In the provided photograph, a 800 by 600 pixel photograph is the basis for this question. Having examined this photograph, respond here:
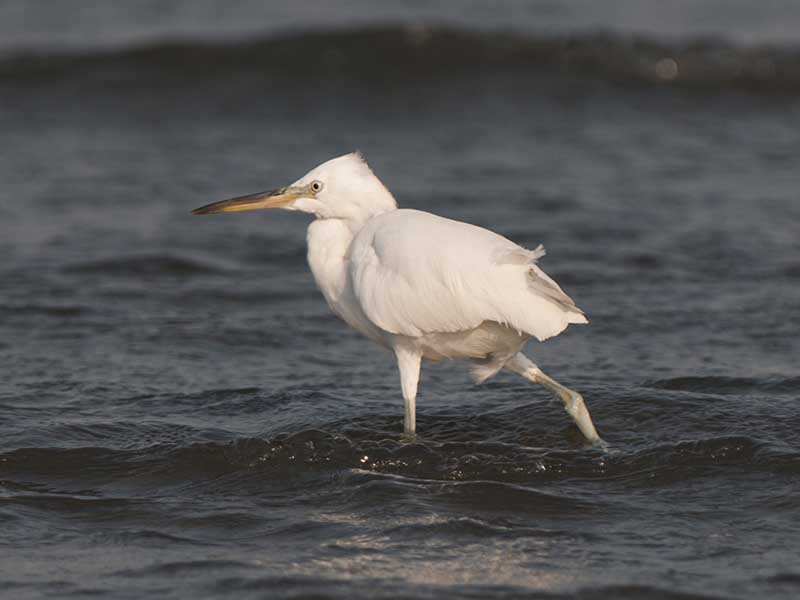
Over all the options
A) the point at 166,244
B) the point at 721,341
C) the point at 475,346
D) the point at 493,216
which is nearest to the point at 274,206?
A: the point at 475,346

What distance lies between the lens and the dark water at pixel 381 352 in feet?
18.6

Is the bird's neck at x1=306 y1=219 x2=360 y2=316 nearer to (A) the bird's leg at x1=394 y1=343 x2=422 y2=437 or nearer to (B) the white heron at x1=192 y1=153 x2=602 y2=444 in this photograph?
(B) the white heron at x1=192 y1=153 x2=602 y2=444

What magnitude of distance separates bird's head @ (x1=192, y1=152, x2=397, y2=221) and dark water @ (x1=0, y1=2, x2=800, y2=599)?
45.6 inches

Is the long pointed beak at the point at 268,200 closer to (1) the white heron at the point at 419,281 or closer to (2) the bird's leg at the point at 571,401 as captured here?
(1) the white heron at the point at 419,281

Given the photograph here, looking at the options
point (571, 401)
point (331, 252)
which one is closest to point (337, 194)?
point (331, 252)

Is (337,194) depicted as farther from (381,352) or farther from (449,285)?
(381,352)

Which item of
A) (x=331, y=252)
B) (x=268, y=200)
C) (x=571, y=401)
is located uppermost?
(x=268, y=200)

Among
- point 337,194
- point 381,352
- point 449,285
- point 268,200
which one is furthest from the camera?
point 381,352

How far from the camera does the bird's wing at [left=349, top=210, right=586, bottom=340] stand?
255 inches

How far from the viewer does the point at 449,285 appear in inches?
255

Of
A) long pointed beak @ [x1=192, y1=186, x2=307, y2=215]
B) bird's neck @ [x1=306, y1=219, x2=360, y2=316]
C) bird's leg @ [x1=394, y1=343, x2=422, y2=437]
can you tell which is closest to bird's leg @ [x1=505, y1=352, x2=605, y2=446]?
bird's leg @ [x1=394, y1=343, x2=422, y2=437]

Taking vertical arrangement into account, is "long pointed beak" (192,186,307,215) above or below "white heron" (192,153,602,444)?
above

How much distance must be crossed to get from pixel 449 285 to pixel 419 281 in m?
0.15

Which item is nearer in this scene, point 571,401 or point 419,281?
point 419,281
